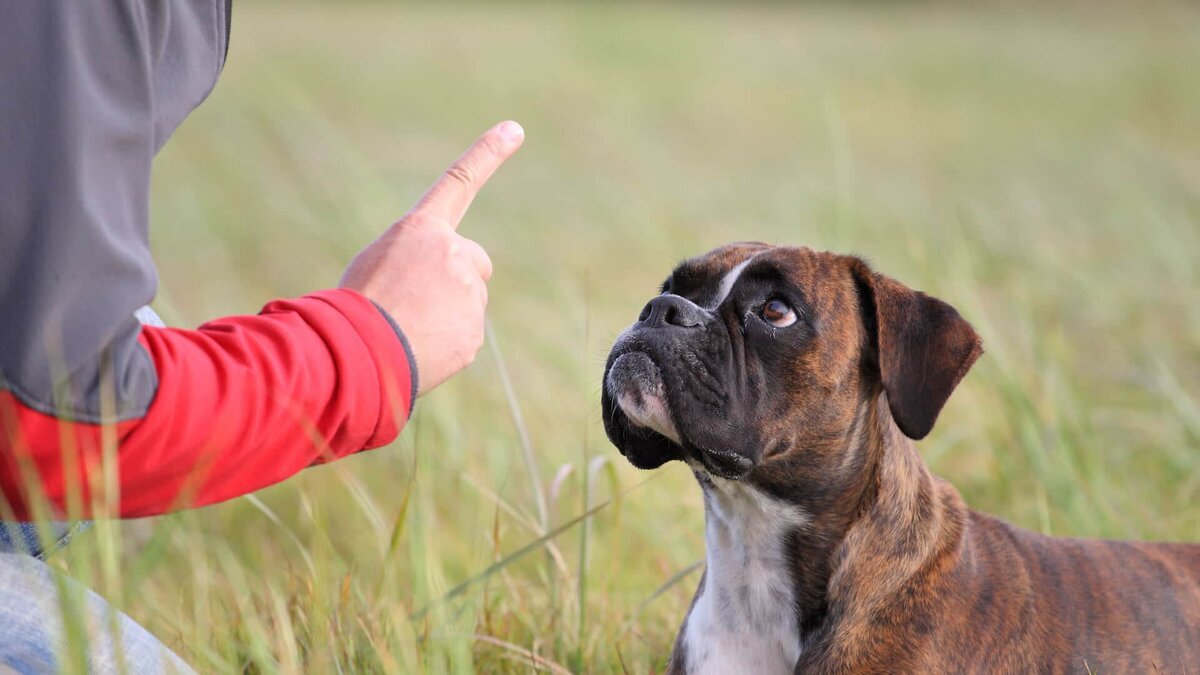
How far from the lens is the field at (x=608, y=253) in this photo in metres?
3.33

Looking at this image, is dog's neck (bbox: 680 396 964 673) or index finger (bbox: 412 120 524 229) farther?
dog's neck (bbox: 680 396 964 673)

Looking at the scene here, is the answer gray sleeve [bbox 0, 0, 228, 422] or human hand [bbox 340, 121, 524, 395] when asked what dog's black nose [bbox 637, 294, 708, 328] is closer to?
human hand [bbox 340, 121, 524, 395]

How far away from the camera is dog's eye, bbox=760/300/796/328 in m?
3.02

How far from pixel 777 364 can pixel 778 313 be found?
0.13m

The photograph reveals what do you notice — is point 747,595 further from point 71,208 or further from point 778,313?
point 71,208

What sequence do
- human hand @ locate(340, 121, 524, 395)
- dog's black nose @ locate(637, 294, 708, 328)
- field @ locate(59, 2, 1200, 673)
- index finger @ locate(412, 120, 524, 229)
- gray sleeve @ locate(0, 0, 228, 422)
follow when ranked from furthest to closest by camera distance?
field @ locate(59, 2, 1200, 673), dog's black nose @ locate(637, 294, 708, 328), index finger @ locate(412, 120, 524, 229), human hand @ locate(340, 121, 524, 395), gray sleeve @ locate(0, 0, 228, 422)

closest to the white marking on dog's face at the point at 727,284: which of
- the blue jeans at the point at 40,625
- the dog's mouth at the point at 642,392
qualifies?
the dog's mouth at the point at 642,392

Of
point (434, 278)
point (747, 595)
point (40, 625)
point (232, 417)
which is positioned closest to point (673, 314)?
point (747, 595)

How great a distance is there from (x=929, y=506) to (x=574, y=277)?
5.74 m

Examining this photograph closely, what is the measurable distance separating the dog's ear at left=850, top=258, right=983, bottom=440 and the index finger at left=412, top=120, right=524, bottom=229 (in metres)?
1.05

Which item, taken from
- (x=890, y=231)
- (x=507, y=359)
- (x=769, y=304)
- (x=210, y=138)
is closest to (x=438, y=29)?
(x=210, y=138)

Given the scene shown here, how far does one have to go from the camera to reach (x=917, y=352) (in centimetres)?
294

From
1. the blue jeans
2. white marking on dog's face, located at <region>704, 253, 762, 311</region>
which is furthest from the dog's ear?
the blue jeans

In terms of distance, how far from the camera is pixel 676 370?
287cm
